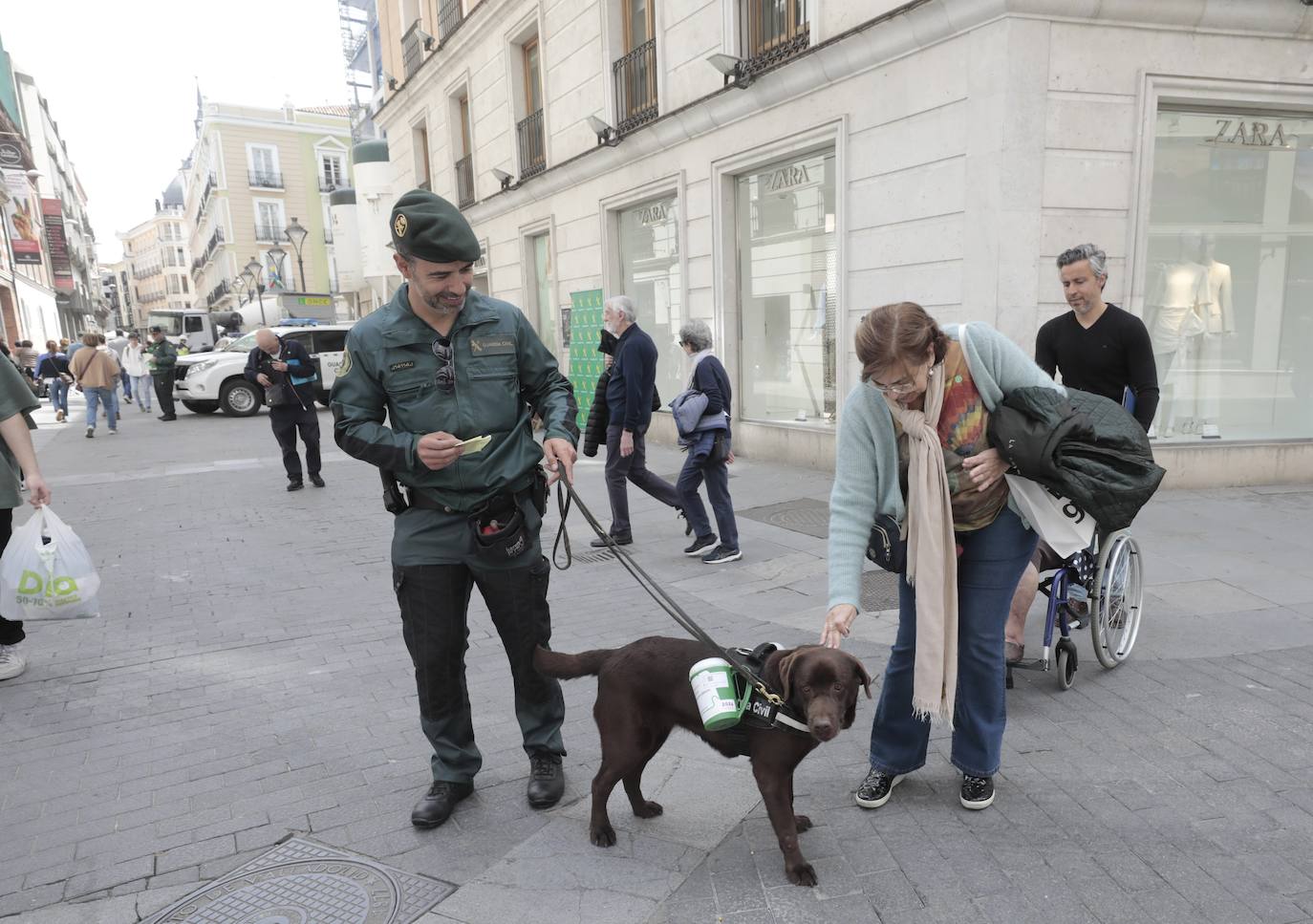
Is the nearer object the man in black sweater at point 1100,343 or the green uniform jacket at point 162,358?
the man in black sweater at point 1100,343

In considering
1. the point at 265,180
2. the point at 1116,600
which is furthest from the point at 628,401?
the point at 265,180

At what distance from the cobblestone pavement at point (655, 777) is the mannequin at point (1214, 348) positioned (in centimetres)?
287

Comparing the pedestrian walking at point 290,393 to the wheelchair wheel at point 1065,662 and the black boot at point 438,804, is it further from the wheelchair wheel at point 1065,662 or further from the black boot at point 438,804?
the wheelchair wheel at point 1065,662

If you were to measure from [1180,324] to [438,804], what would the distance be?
331 inches

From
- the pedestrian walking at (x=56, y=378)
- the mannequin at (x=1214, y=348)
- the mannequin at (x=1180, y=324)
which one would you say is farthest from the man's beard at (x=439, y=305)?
the pedestrian walking at (x=56, y=378)

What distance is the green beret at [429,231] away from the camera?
2.59m

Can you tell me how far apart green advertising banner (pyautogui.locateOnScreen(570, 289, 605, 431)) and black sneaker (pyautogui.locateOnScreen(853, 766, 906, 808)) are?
10791mm

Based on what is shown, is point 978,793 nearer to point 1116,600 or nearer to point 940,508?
point 940,508

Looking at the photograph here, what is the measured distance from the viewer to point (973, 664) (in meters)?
2.77

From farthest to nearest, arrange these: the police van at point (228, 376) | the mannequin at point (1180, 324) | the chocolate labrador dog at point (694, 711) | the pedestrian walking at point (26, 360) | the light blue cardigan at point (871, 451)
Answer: the police van at point (228, 376) → the pedestrian walking at point (26, 360) → the mannequin at point (1180, 324) → the light blue cardigan at point (871, 451) → the chocolate labrador dog at point (694, 711)

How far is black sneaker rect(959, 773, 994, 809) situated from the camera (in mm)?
2848

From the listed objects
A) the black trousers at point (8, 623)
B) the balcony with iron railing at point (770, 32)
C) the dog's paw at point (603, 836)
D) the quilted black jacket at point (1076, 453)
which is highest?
the balcony with iron railing at point (770, 32)

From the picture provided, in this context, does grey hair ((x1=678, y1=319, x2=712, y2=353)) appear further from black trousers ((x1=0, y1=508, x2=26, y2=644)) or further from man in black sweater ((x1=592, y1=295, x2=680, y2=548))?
black trousers ((x1=0, y1=508, x2=26, y2=644))

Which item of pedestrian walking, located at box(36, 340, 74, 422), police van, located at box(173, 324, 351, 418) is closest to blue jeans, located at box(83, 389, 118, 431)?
police van, located at box(173, 324, 351, 418)
